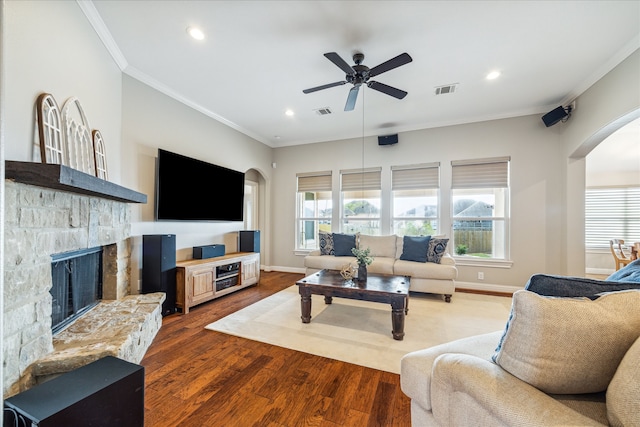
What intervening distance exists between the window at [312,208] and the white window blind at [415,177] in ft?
4.65

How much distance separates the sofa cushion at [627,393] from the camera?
0.71 metres

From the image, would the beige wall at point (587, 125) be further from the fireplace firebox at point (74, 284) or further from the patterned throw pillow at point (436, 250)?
the fireplace firebox at point (74, 284)

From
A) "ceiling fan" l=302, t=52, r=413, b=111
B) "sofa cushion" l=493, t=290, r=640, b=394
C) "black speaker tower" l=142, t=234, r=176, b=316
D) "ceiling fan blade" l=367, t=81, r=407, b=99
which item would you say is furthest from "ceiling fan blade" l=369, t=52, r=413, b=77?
"black speaker tower" l=142, t=234, r=176, b=316

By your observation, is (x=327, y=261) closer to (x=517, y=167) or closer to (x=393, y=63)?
(x=393, y=63)

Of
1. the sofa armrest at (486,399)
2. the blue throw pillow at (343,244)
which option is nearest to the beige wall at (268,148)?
the blue throw pillow at (343,244)

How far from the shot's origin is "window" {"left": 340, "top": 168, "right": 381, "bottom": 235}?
523cm

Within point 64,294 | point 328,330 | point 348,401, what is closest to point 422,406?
point 348,401

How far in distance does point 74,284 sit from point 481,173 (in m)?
5.52

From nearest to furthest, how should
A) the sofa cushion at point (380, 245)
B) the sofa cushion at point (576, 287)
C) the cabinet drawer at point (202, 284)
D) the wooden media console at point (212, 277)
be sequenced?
the sofa cushion at point (576, 287), the wooden media console at point (212, 277), the cabinet drawer at point (202, 284), the sofa cushion at point (380, 245)

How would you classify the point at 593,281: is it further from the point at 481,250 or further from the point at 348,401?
the point at 481,250

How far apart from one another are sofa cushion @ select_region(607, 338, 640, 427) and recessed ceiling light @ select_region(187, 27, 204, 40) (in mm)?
3370

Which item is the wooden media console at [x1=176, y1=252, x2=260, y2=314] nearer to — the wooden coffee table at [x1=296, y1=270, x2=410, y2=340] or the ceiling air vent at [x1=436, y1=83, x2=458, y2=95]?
the wooden coffee table at [x1=296, y1=270, x2=410, y2=340]

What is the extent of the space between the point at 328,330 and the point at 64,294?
226cm

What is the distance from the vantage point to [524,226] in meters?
4.20
